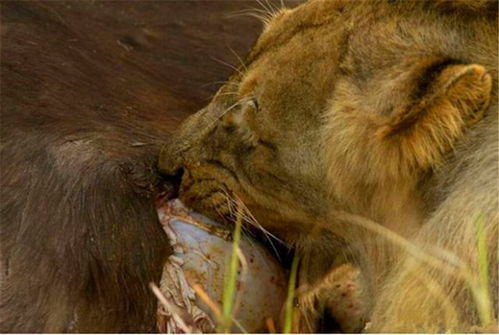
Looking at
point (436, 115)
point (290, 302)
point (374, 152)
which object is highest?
point (436, 115)

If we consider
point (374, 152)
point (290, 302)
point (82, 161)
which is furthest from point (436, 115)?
point (82, 161)

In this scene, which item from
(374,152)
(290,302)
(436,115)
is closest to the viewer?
(290,302)

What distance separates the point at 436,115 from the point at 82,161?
2.78 feet

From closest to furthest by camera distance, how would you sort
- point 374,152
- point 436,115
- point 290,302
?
point 290,302
point 436,115
point 374,152

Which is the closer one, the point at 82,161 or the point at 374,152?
the point at 374,152

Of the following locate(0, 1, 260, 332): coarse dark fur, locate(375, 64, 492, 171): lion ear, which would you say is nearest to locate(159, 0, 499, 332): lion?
locate(375, 64, 492, 171): lion ear

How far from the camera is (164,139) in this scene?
3086 millimetres

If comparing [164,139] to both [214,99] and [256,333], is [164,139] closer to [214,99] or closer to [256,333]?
[214,99]

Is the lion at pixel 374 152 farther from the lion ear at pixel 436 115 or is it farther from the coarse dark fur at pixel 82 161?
the coarse dark fur at pixel 82 161

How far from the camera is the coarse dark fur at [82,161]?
2.77 m

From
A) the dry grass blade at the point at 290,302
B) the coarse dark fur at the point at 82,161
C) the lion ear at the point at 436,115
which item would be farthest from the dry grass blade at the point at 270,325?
the lion ear at the point at 436,115

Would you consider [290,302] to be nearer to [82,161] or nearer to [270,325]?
[270,325]

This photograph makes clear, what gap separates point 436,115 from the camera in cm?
247

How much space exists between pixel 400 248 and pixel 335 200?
172 mm
